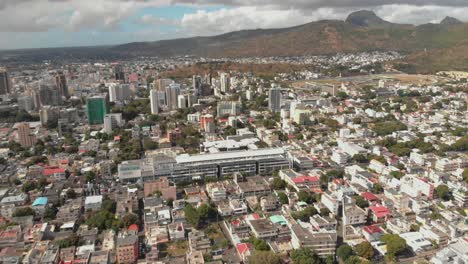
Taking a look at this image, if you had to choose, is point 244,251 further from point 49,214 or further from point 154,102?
point 154,102

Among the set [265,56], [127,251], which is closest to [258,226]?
[127,251]

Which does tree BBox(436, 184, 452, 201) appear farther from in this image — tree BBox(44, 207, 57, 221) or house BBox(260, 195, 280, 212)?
tree BBox(44, 207, 57, 221)

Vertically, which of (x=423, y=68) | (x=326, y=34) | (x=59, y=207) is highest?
(x=326, y=34)

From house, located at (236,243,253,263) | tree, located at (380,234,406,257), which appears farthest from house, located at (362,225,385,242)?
house, located at (236,243,253,263)

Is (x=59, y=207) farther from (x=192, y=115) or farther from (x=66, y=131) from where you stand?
(x=192, y=115)

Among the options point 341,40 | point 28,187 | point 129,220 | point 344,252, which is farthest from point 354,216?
point 341,40

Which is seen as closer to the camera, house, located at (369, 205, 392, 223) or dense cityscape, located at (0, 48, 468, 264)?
dense cityscape, located at (0, 48, 468, 264)

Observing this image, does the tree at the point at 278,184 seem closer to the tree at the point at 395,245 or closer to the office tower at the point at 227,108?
the tree at the point at 395,245
